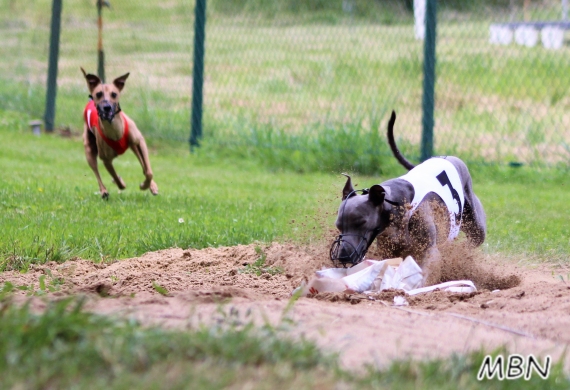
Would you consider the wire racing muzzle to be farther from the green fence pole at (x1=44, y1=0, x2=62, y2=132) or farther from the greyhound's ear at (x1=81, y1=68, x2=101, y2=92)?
the green fence pole at (x1=44, y1=0, x2=62, y2=132)

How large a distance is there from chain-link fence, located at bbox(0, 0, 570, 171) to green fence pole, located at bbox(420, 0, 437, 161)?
0.18 metres

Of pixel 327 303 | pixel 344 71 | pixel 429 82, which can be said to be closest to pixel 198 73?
pixel 344 71

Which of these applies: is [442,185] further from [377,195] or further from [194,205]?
[194,205]

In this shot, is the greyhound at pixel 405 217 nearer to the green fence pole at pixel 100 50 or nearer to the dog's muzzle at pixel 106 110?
the dog's muzzle at pixel 106 110

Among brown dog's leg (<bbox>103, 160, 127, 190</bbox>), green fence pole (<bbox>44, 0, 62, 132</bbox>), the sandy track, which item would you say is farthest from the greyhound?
green fence pole (<bbox>44, 0, 62, 132</bbox>)

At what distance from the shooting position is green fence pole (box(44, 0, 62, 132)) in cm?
1340

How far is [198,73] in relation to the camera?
39.4 feet

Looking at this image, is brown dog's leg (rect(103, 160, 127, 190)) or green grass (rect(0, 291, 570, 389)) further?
brown dog's leg (rect(103, 160, 127, 190))

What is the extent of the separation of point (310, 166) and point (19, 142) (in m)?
4.76

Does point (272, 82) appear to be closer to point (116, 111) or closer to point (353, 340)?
point (116, 111)

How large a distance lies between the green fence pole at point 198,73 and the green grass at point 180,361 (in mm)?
9135

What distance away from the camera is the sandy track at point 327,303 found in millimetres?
3166

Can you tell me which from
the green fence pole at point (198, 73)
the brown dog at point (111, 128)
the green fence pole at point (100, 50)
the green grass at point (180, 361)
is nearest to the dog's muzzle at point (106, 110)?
the brown dog at point (111, 128)

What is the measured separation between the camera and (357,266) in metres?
4.95
